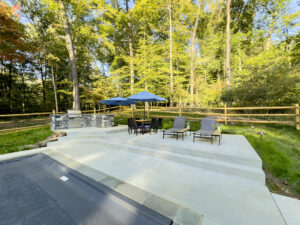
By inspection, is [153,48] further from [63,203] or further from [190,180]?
[63,203]

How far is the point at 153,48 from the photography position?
1112cm

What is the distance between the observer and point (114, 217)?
186 centimetres

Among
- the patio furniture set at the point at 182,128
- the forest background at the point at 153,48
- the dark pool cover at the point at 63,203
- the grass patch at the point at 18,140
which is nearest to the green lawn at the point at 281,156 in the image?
the patio furniture set at the point at 182,128

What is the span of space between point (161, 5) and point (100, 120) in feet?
37.0

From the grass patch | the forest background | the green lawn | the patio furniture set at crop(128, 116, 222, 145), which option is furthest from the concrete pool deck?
the forest background

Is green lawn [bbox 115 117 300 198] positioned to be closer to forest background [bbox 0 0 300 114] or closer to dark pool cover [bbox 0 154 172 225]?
forest background [bbox 0 0 300 114]

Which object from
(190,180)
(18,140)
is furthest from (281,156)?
(18,140)

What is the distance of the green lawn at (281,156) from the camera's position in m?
2.90

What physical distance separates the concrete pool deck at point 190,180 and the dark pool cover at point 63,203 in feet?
0.62

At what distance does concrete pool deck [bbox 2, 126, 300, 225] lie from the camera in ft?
6.15

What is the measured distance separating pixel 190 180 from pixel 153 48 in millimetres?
10988

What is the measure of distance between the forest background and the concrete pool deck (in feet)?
19.5

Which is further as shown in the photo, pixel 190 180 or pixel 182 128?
pixel 182 128

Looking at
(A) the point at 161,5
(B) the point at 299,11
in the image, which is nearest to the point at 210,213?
(A) the point at 161,5
